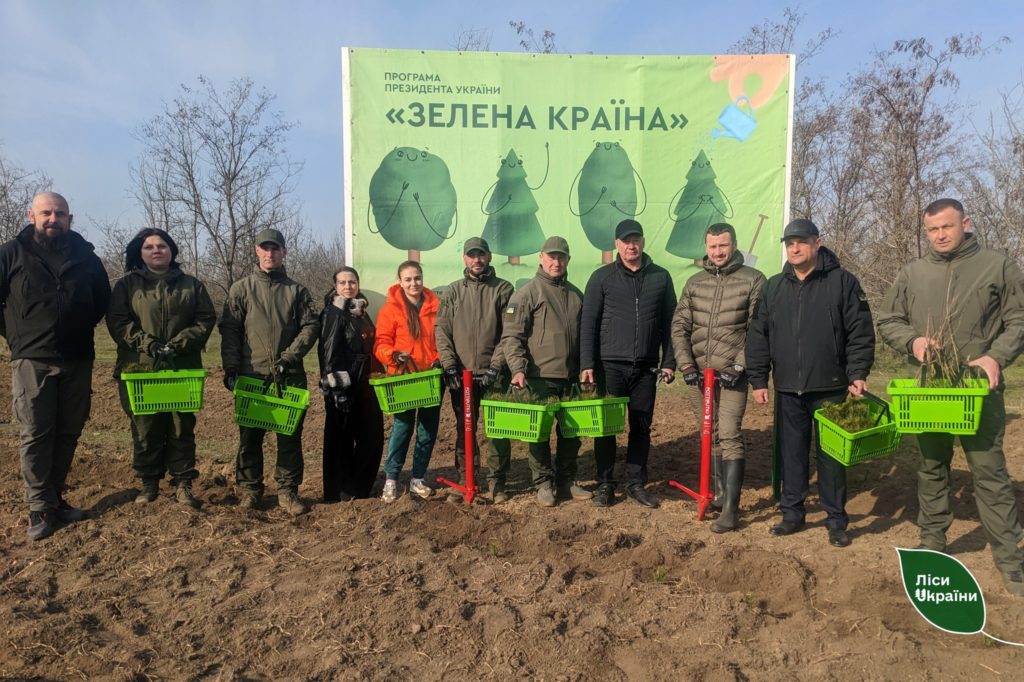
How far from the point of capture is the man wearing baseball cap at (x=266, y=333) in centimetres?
512

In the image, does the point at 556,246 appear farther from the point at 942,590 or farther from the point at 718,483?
the point at 942,590

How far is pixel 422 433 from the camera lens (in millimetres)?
5609

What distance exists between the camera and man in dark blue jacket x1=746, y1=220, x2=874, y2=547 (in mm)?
4559

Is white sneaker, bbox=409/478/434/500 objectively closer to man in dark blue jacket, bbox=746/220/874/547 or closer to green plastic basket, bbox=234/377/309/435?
green plastic basket, bbox=234/377/309/435

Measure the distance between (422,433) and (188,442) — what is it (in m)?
1.74

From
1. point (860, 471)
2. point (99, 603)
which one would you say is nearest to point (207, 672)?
point (99, 603)

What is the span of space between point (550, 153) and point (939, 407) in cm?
453

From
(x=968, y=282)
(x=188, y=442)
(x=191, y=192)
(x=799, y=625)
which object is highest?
(x=191, y=192)

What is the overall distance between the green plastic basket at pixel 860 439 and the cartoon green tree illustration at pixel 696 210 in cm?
328

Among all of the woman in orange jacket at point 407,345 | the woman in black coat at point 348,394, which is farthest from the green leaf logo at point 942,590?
the woman in black coat at point 348,394

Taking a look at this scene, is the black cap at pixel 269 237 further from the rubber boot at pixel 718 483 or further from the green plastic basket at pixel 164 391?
the rubber boot at pixel 718 483

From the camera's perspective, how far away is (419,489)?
5.63m

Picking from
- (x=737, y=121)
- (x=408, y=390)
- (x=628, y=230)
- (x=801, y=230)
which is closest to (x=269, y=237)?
(x=408, y=390)

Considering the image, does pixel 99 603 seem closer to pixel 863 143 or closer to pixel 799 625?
pixel 799 625
